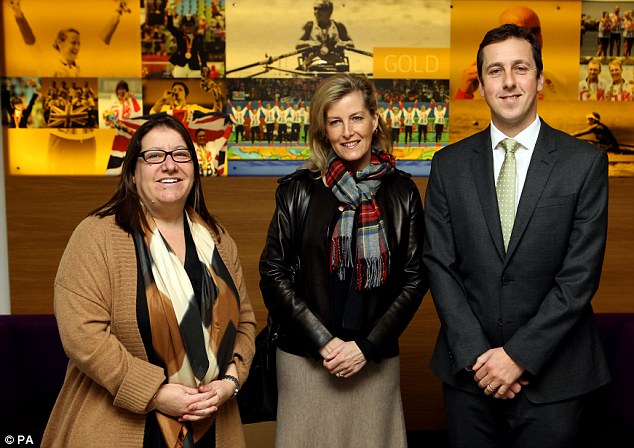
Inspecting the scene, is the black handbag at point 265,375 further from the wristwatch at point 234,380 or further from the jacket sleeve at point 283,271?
the wristwatch at point 234,380

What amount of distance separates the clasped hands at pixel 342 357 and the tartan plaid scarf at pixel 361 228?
0.21 meters

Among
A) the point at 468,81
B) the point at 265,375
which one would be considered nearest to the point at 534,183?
the point at 265,375

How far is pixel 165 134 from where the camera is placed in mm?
2305

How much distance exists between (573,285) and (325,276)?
2.80 ft

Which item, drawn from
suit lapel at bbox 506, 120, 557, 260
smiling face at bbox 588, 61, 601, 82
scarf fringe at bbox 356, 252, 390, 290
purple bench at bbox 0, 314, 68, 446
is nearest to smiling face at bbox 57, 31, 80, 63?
purple bench at bbox 0, 314, 68, 446

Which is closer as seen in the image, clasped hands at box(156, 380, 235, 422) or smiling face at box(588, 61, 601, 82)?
clasped hands at box(156, 380, 235, 422)

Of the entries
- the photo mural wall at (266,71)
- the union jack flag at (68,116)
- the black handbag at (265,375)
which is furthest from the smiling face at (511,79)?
the union jack flag at (68,116)

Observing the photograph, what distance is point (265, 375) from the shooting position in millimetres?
2812

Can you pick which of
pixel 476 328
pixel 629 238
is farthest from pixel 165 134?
pixel 629 238

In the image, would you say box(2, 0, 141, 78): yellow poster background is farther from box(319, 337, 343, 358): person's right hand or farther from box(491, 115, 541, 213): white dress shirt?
box(491, 115, 541, 213): white dress shirt

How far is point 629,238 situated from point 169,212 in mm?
3001

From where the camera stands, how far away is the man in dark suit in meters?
2.31

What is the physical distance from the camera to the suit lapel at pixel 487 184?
2.38m

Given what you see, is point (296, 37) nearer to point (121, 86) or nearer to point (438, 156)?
point (121, 86)
